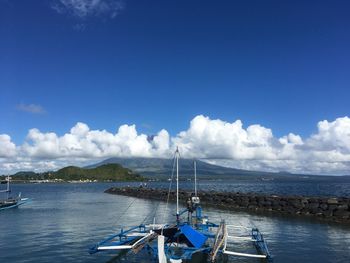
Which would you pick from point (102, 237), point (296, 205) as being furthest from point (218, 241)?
point (296, 205)

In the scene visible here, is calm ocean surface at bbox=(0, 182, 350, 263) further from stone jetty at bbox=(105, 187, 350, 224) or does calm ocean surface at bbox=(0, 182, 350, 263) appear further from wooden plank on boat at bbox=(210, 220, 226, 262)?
stone jetty at bbox=(105, 187, 350, 224)

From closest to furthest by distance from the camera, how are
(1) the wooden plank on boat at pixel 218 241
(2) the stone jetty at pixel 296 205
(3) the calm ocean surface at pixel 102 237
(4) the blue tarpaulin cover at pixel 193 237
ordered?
1. (1) the wooden plank on boat at pixel 218 241
2. (4) the blue tarpaulin cover at pixel 193 237
3. (3) the calm ocean surface at pixel 102 237
4. (2) the stone jetty at pixel 296 205

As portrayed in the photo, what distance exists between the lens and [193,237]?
25.1 m

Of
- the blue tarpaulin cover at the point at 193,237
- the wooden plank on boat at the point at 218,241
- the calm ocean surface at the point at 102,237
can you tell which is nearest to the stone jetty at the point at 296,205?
the calm ocean surface at the point at 102,237

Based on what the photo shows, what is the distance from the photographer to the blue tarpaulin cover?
24688 mm

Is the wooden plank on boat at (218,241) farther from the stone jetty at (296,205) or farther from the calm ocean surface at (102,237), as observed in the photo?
the stone jetty at (296,205)

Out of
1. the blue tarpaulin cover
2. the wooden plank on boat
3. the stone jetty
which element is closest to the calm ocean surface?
the wooden plank on boat

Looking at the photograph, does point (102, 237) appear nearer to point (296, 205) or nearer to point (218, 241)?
point (218, 241)

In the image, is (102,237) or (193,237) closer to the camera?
(193,237)

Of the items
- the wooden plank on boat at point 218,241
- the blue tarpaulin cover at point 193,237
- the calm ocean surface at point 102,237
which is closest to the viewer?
the wooden plank on boat at point 218,241

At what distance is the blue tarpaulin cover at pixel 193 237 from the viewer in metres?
24.7

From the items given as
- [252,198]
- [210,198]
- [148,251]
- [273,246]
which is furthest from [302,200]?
[148,251]

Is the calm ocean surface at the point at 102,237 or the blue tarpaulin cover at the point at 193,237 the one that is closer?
the blue tarpaulin cover at the point at 193,237

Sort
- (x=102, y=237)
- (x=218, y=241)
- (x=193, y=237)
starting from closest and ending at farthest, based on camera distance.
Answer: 1. (x=193, y=237)
2. (x=218, y=241)
3. (x=102, y=237)
